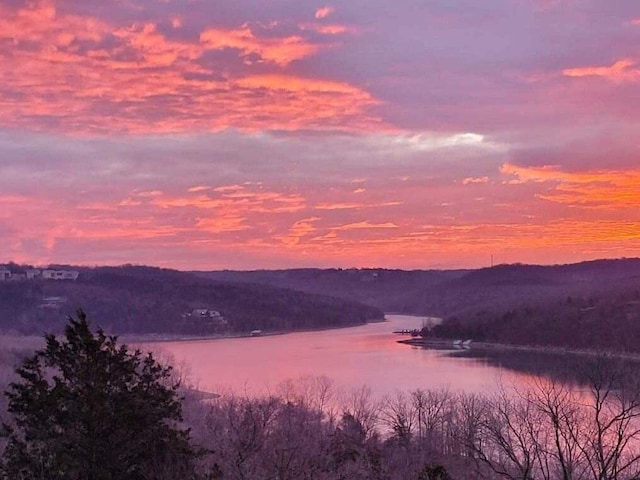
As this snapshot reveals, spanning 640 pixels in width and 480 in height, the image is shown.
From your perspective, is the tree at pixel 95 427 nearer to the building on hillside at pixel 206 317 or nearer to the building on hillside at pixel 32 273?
the building on hillside at pixel 206 317

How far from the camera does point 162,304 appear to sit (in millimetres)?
72062

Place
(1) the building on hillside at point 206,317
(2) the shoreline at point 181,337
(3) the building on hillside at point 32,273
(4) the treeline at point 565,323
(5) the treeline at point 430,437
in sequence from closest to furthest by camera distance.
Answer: (5) the treeline at point 430,437
(4) the treeline at point 565,323
(2) the shoreline at point 181,337
(1) the building on hillside at point 206,317
(3) the building on hillside at point 32,273

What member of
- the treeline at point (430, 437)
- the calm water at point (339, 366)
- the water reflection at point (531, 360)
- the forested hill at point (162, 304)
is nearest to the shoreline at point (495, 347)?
the water reflection at point (531, 360)

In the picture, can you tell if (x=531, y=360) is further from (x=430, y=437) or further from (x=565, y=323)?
(x=430, y=437)

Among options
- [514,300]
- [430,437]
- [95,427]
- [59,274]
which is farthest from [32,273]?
[95,427]

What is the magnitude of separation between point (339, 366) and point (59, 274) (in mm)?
52788

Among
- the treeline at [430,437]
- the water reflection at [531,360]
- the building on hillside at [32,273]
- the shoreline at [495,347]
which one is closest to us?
the treeline at [430,437]

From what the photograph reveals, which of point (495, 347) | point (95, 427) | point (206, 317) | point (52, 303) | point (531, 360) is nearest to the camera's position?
point (95, 427)

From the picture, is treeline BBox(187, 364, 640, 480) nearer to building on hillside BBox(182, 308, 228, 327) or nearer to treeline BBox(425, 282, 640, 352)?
treeline BBox(425, 282, 640, 352)

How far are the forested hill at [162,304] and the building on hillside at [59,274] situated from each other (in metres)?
0.94

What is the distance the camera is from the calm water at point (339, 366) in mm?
29328

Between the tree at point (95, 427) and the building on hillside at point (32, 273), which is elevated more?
the building on hillside at point (32, 273)

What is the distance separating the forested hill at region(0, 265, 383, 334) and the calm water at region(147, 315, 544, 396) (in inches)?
484

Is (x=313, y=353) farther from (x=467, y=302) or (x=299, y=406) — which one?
(x=467, y=302)
